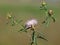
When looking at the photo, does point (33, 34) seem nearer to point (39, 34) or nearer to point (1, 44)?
point (39, 34)

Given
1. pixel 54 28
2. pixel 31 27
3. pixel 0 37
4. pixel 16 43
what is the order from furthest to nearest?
pixel 54 28 → pixel 0 37 → pixel 16 43 → pixel 31 27

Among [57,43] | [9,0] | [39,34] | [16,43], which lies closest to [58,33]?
[57,43]

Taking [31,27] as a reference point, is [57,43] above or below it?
below

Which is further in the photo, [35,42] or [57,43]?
[57,43]

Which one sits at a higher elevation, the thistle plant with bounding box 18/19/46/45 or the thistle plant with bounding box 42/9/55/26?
the thistle plant with bounding box 42/9/55/26

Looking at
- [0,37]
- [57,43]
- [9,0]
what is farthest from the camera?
[9,0]

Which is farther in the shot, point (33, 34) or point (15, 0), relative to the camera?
point (15, 0)

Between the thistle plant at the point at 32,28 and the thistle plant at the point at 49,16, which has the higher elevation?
the thistle plant at the point at 49,16

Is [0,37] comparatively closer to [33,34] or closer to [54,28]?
[54,28]

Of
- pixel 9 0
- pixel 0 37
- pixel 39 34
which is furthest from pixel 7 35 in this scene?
pixel 9 0
